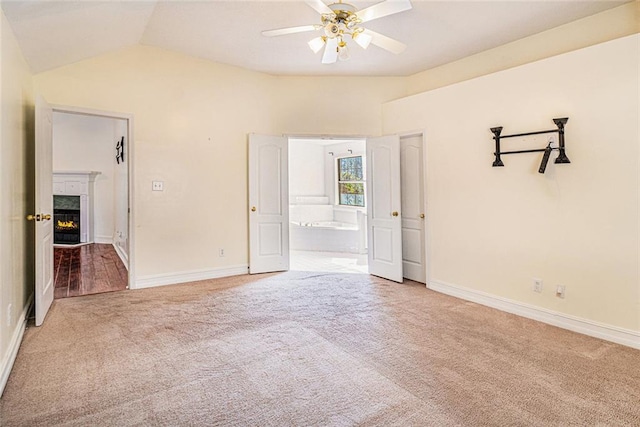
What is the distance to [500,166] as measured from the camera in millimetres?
3750

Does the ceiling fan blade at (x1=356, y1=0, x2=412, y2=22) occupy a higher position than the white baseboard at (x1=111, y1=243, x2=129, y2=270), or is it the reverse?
the ceiling fan blade at (x1=356, y1=0, x2=412, y2=22)

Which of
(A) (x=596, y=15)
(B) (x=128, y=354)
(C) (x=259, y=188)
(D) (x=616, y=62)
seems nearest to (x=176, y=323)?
(B) (x=128, y=354)

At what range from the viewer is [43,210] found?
3.36 meters

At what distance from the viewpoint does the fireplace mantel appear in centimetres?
807

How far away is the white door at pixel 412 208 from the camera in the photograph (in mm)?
4781

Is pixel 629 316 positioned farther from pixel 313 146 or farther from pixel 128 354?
pixel 313 146

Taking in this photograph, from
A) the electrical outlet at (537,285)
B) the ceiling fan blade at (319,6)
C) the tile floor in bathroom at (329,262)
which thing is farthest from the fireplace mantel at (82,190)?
the electrical outlet at (537,285)

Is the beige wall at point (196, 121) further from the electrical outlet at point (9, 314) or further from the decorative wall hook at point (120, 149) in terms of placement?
the decorative wall hook at point (120, 149)

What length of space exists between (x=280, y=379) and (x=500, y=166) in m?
2.91

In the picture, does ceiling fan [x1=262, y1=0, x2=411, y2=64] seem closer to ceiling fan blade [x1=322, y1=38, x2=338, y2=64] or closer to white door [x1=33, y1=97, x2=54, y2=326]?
ceiling fan blade [x1=322, y1=38, x2=338, y2=64]

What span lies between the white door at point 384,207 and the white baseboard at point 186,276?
6.00 feet

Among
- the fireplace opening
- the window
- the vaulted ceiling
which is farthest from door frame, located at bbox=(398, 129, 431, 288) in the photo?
the fireplace opening

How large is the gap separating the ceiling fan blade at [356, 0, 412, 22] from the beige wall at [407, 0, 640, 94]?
7.05 feet

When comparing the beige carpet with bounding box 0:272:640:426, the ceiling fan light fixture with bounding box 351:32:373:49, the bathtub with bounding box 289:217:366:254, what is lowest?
the beige carpet with bounding box 0:272:640:426
